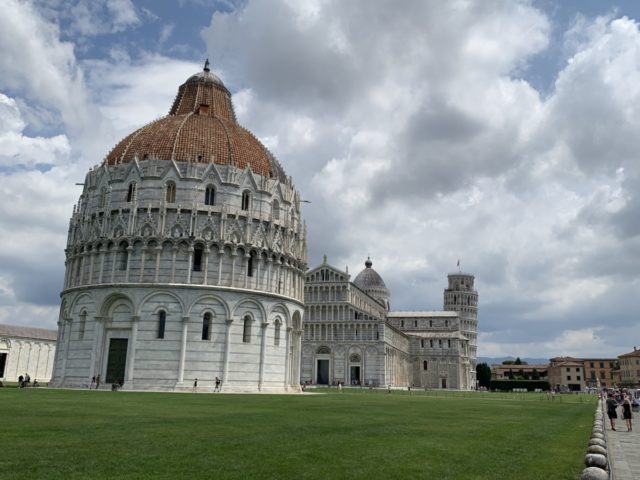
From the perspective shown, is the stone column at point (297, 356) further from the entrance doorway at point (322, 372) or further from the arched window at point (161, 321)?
the entrance doorway at point (322, 372)

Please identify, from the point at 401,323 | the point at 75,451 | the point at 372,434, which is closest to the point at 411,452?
the point at 372,434

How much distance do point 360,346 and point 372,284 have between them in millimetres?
40052

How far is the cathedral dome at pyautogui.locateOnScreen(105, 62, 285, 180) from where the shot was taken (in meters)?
55.1

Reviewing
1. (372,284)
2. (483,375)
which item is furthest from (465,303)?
(372,284)

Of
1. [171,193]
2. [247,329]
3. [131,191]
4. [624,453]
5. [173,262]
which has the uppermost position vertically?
[131,191]

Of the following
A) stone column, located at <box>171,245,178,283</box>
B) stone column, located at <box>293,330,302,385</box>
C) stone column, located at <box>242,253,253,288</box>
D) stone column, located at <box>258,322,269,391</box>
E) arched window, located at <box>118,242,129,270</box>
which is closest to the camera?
stone column, located at <box>171,245,178,283</box>

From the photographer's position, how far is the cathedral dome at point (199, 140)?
55062mm

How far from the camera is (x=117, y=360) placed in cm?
4988

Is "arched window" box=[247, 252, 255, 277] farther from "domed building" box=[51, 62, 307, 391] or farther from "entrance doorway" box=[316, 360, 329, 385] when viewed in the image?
"entrance doorway" box=[316, 360, 329, 385]

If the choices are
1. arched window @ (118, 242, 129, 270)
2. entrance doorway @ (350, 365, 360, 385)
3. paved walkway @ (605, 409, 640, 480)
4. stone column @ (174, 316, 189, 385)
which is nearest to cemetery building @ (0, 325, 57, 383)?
A: arched window @ (118, 242, 129, 270)

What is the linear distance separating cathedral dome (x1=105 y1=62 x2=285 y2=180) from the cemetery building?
1945 inches

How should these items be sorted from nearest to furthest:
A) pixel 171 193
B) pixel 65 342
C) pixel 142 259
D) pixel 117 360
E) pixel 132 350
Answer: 1. pixel 132 350
2. pixel 117 360
3. pixel 142 259
4. pixel 171 193
5. pixel 65 342

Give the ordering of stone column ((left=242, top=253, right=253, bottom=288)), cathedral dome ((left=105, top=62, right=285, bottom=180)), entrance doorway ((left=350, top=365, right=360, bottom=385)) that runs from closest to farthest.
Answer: stone column ((left=242, top=253, right=253, bottom=288))
cathedral dome ((left=105, top=62, right=285, bottom=180))
entrance doorway ((left=350, top=365, right=360, bottom=385))

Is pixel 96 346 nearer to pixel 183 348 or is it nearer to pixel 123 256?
pixel 183 348
